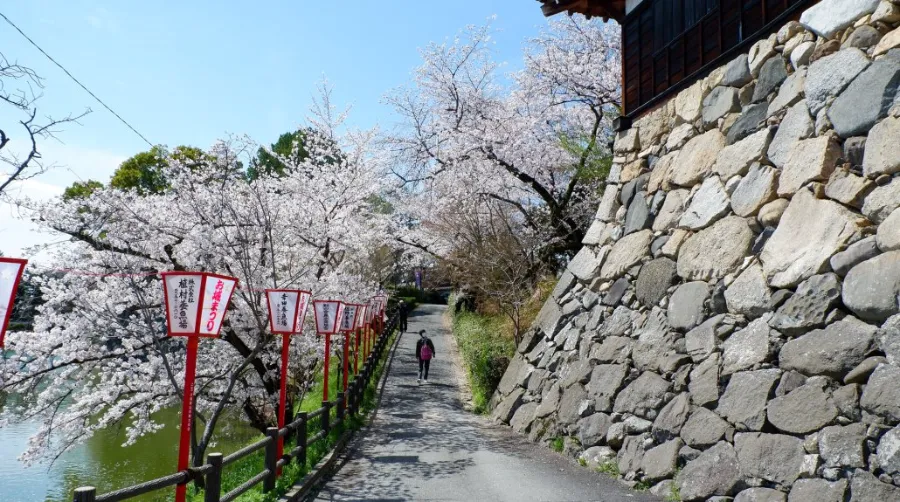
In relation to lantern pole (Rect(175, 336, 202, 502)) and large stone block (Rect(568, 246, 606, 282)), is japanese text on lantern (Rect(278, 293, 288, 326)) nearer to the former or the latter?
lantern pole (Rect(175, 336, 202, 502))

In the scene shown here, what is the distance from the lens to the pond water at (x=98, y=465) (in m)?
14.4

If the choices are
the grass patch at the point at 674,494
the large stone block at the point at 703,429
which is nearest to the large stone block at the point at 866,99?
the large stone block at the point at 703,429

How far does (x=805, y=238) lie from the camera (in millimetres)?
6309

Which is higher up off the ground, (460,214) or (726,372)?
(460,214)

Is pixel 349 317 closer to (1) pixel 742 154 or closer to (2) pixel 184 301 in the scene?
(2) pixel 184 301

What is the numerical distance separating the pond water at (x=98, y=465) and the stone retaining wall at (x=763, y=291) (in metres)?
9.64

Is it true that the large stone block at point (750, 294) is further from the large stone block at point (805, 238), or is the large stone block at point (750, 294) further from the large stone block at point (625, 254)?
the large stone block at point (625, 254)

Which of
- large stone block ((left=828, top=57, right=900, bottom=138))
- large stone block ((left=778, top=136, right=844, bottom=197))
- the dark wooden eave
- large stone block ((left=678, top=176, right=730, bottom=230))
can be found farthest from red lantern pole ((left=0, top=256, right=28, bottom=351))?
the dark wooden eave

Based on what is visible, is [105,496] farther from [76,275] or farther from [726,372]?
[76,275]

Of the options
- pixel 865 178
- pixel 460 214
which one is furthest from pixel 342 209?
pixel 865 178

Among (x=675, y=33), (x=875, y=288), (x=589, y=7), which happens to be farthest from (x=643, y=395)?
(x=589, y=7)

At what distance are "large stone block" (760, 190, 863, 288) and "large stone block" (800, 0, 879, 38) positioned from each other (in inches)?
74.1

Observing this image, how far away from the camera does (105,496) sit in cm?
411

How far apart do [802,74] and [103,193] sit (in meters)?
11.4
